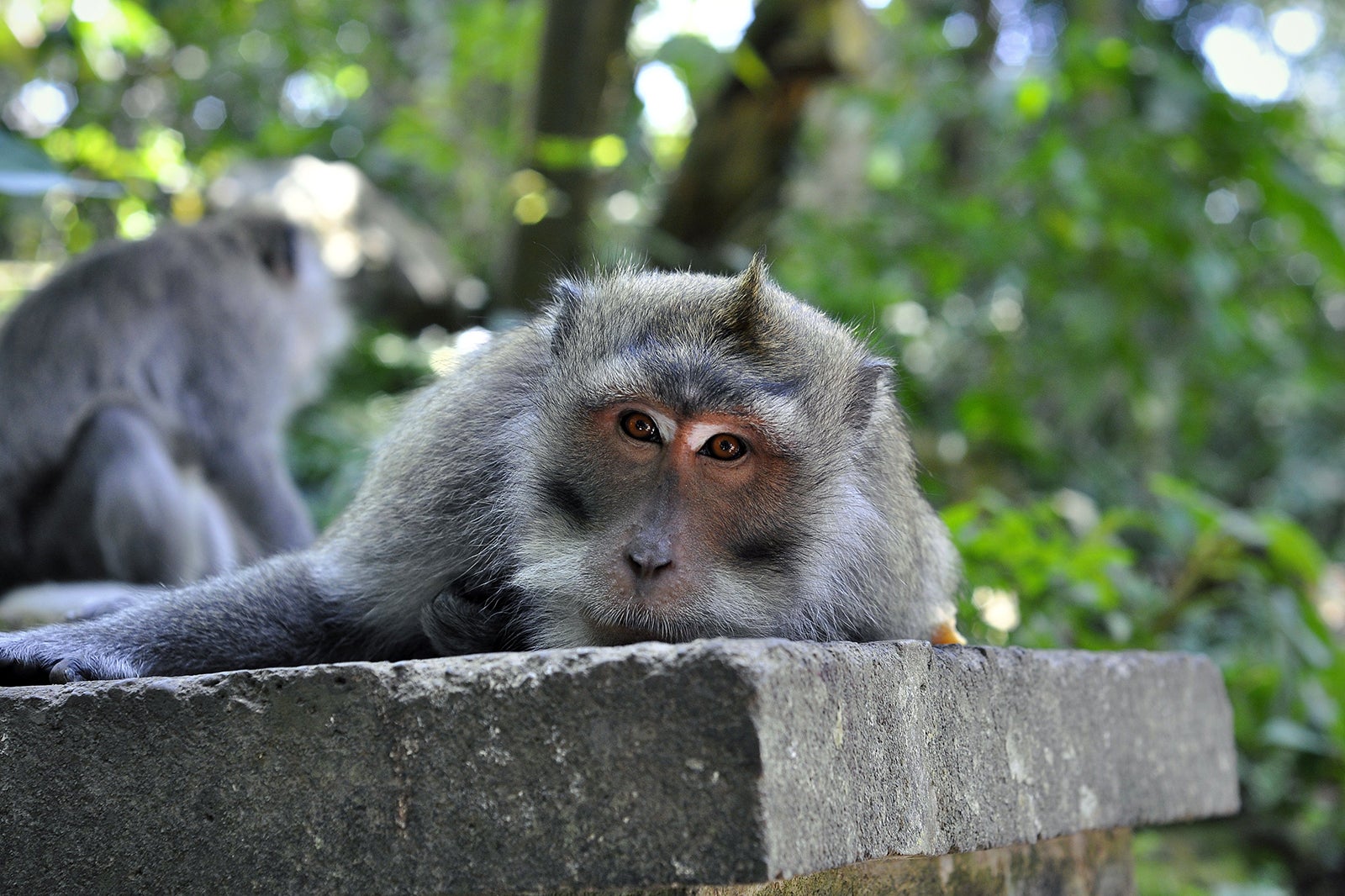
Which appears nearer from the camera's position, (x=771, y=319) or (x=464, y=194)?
(x=771, y=319)

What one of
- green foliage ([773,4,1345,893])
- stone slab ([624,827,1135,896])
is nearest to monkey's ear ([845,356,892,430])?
green foliage ([773,4,1345,893])

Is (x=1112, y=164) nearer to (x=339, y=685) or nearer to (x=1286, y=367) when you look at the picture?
(x=1286, y=367)

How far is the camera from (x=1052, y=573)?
14.4 feet

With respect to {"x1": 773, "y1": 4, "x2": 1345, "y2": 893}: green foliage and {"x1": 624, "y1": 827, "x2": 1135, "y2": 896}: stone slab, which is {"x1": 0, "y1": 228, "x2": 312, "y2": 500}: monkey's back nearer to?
{"x1": 773, "y1": 4, "x2": 1345, "y2": 893}: green foliage

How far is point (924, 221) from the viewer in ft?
23.4

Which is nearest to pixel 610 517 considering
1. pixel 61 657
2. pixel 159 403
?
pixel 61 657

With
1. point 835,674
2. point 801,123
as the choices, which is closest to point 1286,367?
point 801,123

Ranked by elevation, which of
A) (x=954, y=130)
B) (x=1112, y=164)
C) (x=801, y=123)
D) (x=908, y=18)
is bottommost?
(x=1112, y=164)

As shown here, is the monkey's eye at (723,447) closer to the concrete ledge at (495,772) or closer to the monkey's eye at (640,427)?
the monkey's eye at (640,427)

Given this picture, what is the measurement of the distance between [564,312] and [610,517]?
60 cm

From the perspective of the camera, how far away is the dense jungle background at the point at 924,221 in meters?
5.19

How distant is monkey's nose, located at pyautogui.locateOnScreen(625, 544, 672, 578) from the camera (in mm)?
2129

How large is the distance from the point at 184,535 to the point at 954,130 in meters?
7.81

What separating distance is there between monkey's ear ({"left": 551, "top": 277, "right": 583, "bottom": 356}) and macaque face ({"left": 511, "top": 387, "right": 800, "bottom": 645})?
330 millimetres
